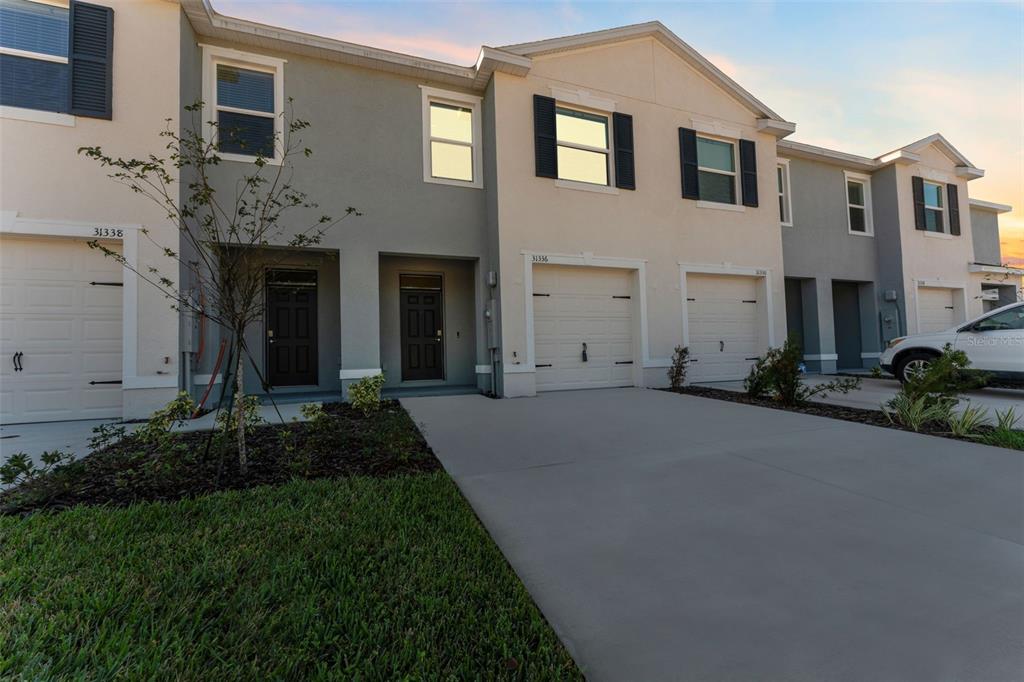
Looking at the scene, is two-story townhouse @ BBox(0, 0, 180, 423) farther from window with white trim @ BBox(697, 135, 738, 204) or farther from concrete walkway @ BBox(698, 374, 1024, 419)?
concrete walkway @ BBox(698, 374, 1024, 419)

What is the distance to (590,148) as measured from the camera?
7750 mm

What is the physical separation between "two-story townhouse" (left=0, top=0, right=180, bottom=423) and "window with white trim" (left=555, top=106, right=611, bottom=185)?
5.73m

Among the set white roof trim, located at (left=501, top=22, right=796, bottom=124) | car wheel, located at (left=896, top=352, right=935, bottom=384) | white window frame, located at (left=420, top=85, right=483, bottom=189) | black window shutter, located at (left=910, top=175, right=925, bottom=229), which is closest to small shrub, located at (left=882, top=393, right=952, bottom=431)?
car wheel, located at (left=896, top=352, right=935, bottom=384)

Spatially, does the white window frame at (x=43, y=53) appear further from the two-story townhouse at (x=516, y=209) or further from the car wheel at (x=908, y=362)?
the car wheel at (x=908, y=362)

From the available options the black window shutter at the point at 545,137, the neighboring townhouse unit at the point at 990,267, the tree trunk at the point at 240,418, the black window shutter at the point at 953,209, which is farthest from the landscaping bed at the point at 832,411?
the neighboring townhouse unit at the point at 990,267

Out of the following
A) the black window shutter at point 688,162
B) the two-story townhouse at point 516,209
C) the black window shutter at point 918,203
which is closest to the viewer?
the two-story townhouse at point 516,209

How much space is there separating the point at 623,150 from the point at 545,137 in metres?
1.55

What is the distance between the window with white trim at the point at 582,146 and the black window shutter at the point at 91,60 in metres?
6.31

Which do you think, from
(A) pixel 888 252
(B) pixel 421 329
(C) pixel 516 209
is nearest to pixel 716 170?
(C) pixel 516 209

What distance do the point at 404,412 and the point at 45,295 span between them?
4.71 metres

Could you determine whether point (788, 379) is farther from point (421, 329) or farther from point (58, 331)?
point (58, 331)

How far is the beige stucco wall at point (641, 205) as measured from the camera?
277 inches

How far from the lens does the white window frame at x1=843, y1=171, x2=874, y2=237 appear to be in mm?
10711

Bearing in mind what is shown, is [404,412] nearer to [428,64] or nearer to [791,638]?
[791,638]
